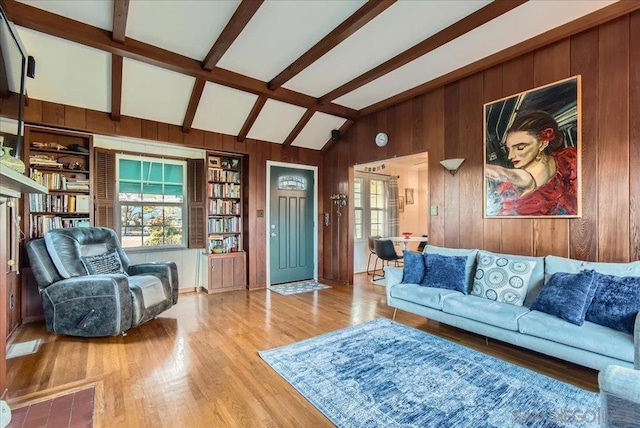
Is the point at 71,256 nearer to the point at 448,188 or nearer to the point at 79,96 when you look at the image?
the point at 79,96

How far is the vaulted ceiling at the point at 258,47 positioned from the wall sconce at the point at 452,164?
3.36ft

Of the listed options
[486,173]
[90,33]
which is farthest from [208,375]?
[486,173]

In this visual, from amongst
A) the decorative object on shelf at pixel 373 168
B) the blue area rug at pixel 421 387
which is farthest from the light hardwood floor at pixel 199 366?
the decorative object on shelf at pixel 373 168

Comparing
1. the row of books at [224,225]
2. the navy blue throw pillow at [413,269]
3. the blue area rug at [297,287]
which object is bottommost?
the blue area rug at [297,287]

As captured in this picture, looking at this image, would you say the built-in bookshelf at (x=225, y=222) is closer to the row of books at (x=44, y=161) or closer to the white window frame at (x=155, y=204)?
the white window frame at (x=155, y=204)

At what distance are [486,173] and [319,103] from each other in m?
2.57

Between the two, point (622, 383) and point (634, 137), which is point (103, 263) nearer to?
point (622, 383)

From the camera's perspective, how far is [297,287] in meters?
5.25

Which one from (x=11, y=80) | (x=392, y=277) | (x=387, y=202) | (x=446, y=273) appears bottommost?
(x=392, y=277)

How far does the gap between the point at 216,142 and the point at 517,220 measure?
428 cm

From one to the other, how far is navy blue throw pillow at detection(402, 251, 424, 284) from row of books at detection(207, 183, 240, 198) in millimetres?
3137

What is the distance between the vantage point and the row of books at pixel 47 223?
3.60 m

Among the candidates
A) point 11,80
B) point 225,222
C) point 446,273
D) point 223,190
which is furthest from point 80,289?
point 446,273

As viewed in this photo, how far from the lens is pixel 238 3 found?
8.50 ft
